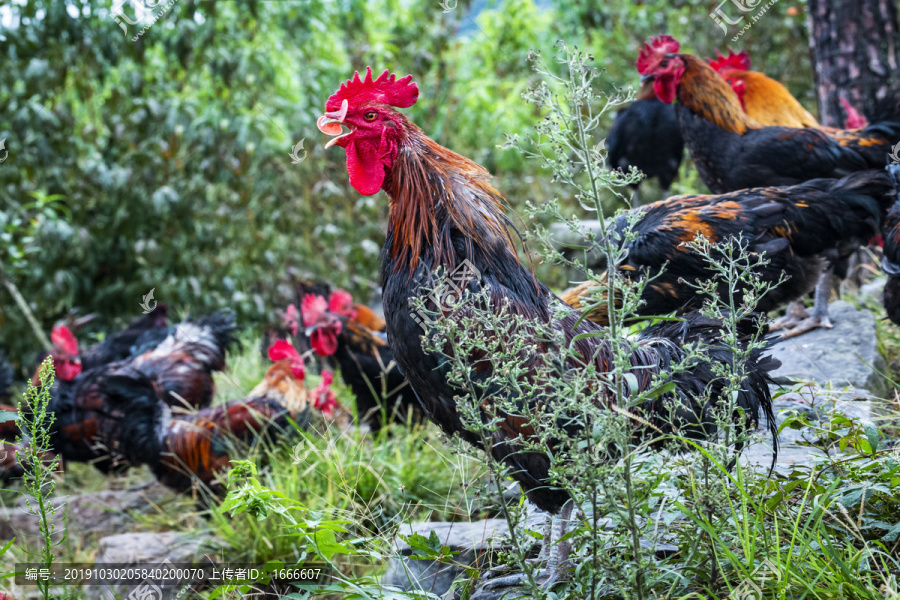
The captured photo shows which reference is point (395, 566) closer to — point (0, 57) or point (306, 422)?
point (306, 422)

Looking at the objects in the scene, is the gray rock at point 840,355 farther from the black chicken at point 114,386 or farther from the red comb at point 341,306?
the black chicken at point 114,386

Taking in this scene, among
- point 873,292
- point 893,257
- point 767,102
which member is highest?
point 767,102

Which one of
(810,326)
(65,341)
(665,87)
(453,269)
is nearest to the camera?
(453,269)

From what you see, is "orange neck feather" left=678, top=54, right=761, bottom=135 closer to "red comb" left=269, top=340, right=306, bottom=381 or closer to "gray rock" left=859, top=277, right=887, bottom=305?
"gray rock" left=859, top=277, right=887, bottom=305

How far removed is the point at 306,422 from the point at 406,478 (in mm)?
1115

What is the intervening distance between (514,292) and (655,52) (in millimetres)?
3515

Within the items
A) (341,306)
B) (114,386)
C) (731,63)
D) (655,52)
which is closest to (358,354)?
(341,306)

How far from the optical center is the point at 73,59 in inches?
264

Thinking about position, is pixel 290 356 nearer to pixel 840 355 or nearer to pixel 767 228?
pixel 767 228

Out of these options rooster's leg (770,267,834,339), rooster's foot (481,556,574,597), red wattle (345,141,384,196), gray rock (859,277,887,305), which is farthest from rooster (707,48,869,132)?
rooster's foot (481,556,574,597)

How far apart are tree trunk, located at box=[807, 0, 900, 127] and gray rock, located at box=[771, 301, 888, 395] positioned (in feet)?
6.66

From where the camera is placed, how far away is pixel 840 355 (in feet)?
12.8

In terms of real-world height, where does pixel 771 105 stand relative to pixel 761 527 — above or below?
above

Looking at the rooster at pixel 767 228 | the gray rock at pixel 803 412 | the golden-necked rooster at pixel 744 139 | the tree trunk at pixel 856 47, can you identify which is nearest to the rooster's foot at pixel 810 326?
the rooster at pixel 767 228
